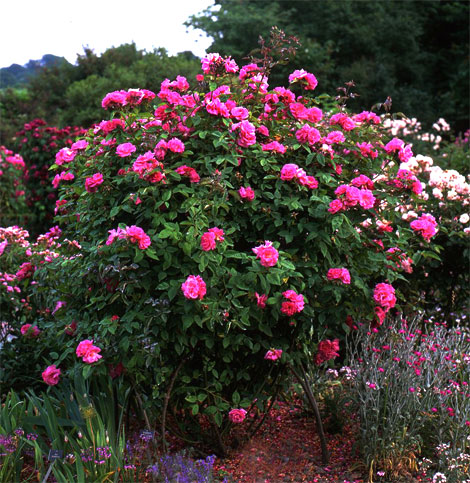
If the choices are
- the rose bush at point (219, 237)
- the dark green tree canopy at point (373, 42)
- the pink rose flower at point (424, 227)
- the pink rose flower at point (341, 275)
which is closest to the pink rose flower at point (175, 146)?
the rose bush at point (219, 237)

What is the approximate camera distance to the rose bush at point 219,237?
3.02 metres

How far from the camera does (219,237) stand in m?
3.00

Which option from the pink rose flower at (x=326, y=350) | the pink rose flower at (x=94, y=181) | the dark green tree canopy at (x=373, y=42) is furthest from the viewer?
the dark green tree canopy at (x=373, y=42)

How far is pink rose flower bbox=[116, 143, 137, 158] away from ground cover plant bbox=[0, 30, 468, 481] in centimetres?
1

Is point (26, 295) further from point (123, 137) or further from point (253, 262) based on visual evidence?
point (253, 262)

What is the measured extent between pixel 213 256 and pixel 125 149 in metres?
0.76

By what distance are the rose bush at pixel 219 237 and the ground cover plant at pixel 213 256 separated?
0.04 ft

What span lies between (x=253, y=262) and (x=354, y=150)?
1058mm

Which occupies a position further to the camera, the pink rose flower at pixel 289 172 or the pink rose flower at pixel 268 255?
the pink rose flower at pixel 289 172

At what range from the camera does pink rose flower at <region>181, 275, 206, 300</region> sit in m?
2.84

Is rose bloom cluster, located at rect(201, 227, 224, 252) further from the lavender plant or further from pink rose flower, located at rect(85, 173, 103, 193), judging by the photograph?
the lavender plant

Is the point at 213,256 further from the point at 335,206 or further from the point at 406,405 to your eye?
the point at 406,405

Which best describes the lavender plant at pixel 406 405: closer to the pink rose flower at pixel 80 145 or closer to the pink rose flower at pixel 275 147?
the pink rose flower at pixel 275 147

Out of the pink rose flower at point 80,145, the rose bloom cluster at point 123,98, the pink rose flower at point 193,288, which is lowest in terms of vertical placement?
the pink rose flower at point 193,288
